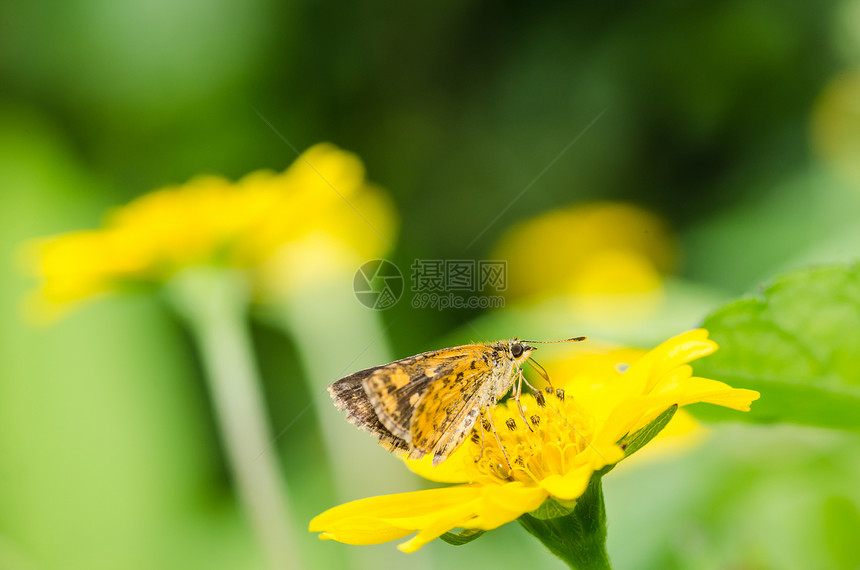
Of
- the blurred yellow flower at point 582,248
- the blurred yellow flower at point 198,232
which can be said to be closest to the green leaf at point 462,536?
the blurred yellow flower at point 198,232

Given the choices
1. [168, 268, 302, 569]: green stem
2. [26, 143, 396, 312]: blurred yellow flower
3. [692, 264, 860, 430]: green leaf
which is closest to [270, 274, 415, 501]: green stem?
[168, 268, 302, 569]: green stem

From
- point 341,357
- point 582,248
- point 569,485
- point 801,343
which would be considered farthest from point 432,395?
point 582,248

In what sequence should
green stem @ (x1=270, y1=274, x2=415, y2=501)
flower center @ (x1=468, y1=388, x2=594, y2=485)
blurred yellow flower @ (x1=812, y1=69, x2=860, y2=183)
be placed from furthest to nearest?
blurred yellow flower @ (x1=812, y1=69, x2=860, y2=183), green stem @ (x1=270, y1=274, x2=415, y2=501), flower center @ (x1=468, y1=388, x2=594, y2=485)

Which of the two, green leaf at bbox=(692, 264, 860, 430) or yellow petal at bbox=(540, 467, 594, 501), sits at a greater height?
green leaf at bbox=(692, 264, 860, 430)

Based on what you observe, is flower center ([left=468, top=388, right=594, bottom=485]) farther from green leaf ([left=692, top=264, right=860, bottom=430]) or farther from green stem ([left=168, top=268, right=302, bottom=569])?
green stem ([left=168, top=268, right=302, bottom=569])

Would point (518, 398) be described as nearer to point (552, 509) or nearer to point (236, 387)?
point (552, 509)

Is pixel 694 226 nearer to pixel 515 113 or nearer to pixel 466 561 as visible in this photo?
pixel 515 113

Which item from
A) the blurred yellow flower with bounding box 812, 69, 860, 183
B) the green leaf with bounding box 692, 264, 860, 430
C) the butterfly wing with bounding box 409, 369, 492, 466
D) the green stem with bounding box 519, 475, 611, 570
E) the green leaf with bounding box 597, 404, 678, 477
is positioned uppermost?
the blurred yellow flower with bounding box 812, 69, 860, 183

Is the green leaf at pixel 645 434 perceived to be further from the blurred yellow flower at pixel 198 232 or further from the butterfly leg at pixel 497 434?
the blurred yellow flower at pixel 198 232
